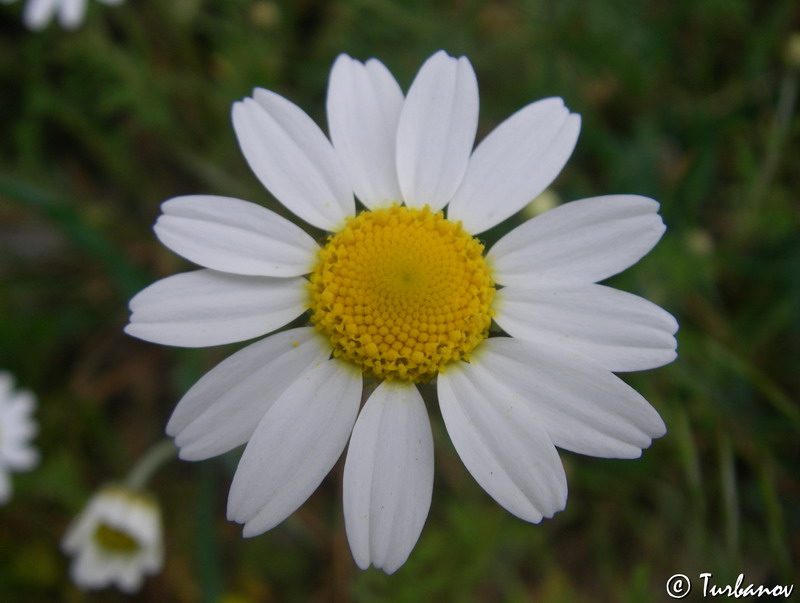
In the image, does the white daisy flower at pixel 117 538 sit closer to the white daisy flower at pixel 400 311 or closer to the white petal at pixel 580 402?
the white daisy flower at pixel 400 311

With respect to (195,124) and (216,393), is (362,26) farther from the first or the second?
(216,393)

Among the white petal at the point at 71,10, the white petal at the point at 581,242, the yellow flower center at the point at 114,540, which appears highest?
the white petal at the point at 71,10

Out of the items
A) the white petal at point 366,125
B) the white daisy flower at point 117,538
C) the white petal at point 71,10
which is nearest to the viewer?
the white petal at point 366,125

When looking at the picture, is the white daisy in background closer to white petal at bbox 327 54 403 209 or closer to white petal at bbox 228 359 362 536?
white petal at bbox 327 54 403 209

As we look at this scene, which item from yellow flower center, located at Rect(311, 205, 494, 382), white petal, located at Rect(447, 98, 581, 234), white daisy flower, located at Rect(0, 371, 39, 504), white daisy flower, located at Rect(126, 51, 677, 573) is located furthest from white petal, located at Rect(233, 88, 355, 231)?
white daisy flower, located at Rect(0, 371, 39, 504)

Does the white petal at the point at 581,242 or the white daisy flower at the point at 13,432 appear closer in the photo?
the white petal at the point at 581,242

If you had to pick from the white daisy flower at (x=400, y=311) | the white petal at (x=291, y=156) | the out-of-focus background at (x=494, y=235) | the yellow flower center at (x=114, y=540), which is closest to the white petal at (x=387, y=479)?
the white daisy flower at (x=400, y=311)

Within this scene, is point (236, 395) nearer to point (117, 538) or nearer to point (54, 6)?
point (117, 538)

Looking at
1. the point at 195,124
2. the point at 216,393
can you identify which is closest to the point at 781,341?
the point at 216,393
